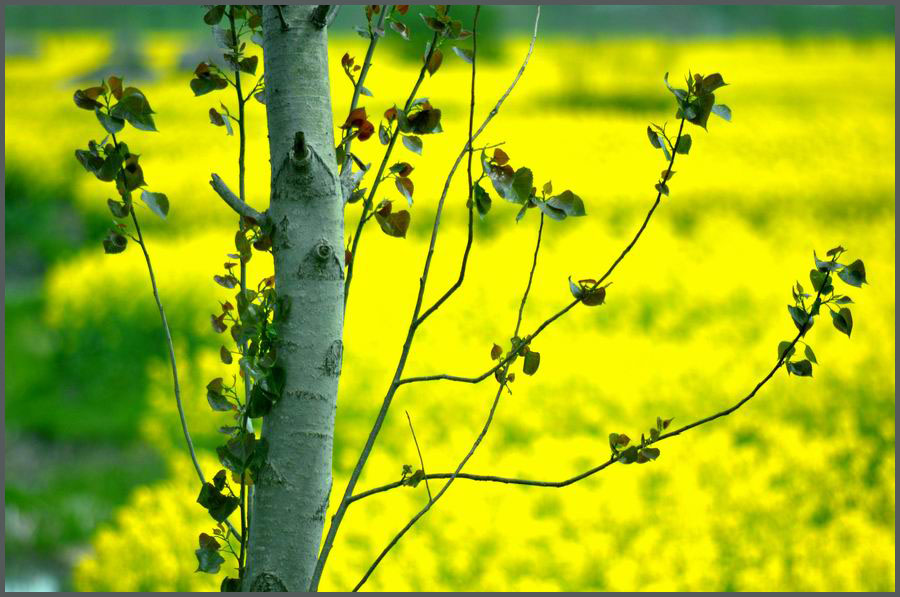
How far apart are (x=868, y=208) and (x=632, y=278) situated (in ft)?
10.0

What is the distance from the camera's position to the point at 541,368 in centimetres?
431

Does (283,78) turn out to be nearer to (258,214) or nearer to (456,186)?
(258,214)

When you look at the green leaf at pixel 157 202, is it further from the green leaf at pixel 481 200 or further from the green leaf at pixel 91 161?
the green leaf at pixel 481 200

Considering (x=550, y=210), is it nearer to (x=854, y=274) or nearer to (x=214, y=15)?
(x=854, y=274)

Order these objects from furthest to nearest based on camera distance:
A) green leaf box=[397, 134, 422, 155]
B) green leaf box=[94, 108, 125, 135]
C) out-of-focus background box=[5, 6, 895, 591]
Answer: out-of-focus background box=[5, 6, 895, 591], green leaf box=[397, 134, 422, 155], green leaf box=[94, 108, 125, 135]

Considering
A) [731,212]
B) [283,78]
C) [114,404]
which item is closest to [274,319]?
[283,78]

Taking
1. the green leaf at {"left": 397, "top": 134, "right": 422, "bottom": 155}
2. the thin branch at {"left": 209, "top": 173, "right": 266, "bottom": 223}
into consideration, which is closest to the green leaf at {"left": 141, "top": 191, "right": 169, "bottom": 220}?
the thin branch at {"left": 209, "top": 173, "right": 266, "bottom": 223}

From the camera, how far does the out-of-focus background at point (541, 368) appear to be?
2910 millimetres

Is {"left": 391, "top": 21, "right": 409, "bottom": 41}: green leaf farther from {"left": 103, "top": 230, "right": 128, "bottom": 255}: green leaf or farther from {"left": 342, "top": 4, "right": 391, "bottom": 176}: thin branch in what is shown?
{"left": 103, "top": 230, "right": 128, "bottom": 255}: green leaf

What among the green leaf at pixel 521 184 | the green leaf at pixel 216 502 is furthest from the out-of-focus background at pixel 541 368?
the green leaf at pixel 216 502

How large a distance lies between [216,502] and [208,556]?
0.07 m

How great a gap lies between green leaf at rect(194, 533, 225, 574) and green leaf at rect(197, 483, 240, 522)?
0.04 m

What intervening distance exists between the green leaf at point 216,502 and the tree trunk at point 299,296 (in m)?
0.05

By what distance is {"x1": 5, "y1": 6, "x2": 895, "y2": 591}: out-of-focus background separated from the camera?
9.55ft
